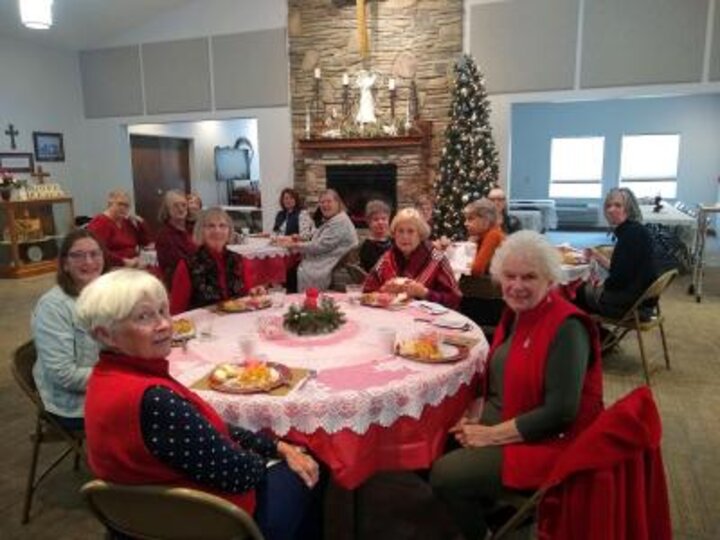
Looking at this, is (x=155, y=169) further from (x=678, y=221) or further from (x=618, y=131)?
(x=618, y=131)

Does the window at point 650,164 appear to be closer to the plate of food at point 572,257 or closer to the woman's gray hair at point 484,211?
the plate of food at point 572,257

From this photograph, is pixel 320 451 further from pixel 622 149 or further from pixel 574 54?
pixel 622 149

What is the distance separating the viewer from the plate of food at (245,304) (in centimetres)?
276

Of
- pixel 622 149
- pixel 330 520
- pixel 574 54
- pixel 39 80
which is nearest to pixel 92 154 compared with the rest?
pixel 39 80

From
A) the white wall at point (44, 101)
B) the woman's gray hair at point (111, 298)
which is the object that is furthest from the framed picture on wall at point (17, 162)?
the woman's gray hair at point (111, 298)

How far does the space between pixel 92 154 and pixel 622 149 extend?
10171mm

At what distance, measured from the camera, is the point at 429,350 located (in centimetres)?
208

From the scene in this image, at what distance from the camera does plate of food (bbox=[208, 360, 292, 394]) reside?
181cm

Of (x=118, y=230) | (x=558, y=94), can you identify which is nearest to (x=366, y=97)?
(x=558, y=94)

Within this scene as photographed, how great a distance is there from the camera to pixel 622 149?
39.1 feet

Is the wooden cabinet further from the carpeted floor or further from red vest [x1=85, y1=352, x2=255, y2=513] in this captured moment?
red vest [x1=85, y1=352, x2=255, y2=513]

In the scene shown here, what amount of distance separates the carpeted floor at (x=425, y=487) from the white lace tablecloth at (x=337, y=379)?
2.53 ft

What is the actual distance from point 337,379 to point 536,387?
0.64m

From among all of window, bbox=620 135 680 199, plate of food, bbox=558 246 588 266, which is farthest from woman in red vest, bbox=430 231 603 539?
window, bbox=620 135 680 199
